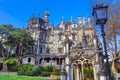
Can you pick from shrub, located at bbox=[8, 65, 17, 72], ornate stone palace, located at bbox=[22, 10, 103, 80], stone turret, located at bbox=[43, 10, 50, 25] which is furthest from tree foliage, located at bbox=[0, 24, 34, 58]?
stone turret, located at bbox=[43, 10, 50, 25]

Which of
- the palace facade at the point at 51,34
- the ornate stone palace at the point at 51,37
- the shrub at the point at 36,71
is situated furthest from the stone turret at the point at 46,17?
the shrub at the point at 36,71

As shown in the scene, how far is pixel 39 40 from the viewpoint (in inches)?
1976

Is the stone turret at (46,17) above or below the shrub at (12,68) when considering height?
above

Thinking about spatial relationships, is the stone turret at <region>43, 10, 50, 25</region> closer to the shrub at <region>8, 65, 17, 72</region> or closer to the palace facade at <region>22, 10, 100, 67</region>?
the palace facade at <region>22, 10, 100, 67</region>

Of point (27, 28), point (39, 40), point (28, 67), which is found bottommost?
point (28, 67)

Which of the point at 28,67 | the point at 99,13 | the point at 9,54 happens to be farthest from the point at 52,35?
the point at 99,13

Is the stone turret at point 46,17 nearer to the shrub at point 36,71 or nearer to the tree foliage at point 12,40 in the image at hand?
the tree foliage at point 12,40

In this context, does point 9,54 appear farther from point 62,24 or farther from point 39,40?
point 62,24

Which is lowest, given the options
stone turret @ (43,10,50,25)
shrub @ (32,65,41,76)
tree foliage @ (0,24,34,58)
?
shrub @ (32,65,41,76)

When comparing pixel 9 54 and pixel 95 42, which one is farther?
pixel 9 54

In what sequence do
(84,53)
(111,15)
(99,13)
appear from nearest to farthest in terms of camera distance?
1. (99,13)
2. (111,15)
3. (84,53)

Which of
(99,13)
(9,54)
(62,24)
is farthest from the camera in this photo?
(62,24)

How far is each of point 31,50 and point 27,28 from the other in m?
6.98

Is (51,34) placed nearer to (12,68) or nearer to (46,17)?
(46,17)
